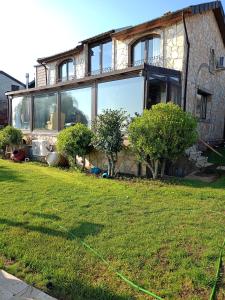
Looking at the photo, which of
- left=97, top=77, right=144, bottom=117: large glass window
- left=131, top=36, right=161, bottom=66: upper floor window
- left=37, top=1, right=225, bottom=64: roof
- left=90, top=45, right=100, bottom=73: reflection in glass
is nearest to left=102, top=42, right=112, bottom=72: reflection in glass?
left=90, top=45, right=100, bottom=73: reflection in glass

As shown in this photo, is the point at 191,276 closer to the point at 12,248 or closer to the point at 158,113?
the point at 12,248

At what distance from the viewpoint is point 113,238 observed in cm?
417

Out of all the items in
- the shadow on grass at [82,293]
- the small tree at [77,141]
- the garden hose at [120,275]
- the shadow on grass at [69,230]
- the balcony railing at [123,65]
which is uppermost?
the balcony railing at [123,65]

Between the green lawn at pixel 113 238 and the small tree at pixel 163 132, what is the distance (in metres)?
1.18

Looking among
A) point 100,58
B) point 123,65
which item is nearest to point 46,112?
point 123,65

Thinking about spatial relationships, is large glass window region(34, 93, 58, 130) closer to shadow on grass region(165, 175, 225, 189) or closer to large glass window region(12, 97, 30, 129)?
large glass window region(12, 97, 30, 129)

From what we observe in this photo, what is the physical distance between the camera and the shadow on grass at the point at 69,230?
14.0 ft

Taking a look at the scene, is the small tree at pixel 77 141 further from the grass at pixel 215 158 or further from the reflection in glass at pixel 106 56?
the reflection in glass at pixel 106 56

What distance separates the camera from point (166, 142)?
7.82m

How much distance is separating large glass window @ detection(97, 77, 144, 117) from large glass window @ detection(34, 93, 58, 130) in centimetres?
298

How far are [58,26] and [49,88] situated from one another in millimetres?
2844

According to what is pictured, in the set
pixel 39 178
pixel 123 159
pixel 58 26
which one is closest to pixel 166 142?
pixel 123 159

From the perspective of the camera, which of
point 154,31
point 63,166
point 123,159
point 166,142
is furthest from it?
point 154,31

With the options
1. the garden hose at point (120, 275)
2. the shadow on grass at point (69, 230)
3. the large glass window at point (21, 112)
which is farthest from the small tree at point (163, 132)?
the large glass window at point (21, 112)
